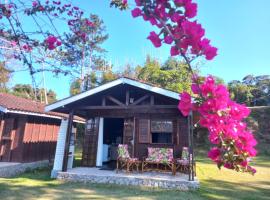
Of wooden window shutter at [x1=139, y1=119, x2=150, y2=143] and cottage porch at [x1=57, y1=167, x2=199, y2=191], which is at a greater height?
wooden window shutter at [x1=139, y1=119, x2=150, y2=143]

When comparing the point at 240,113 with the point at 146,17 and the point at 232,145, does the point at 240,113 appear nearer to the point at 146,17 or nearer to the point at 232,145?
the point at 232,145

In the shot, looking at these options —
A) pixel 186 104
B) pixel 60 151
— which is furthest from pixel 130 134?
pixel 186 104

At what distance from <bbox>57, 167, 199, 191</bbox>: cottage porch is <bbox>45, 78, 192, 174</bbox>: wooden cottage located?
667 mm

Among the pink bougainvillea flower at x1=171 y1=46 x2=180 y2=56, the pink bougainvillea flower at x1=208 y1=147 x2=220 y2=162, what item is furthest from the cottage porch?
the pink bougainvillea flower at x1=171 y1=46 x2=180 y2=56

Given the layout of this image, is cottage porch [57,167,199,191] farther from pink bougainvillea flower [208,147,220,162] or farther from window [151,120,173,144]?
pink bougainvillea flower [208,147,220,162]

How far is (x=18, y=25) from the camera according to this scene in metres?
3.45

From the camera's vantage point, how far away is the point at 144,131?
966 cm

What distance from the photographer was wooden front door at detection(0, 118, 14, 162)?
10.6 metres

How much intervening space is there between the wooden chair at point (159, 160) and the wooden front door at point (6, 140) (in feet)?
20.0

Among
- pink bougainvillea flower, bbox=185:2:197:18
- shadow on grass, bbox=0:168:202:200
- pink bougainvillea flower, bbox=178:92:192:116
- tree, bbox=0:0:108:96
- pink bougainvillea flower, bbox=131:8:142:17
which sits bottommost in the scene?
shadow on grass, bbox=0:168:202:200

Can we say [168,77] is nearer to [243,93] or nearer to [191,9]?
[243,93]

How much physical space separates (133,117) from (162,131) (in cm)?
130

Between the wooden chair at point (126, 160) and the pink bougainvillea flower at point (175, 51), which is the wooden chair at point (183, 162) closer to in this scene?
the wooden chair at point (126, 160)

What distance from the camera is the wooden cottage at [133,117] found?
9.06m
